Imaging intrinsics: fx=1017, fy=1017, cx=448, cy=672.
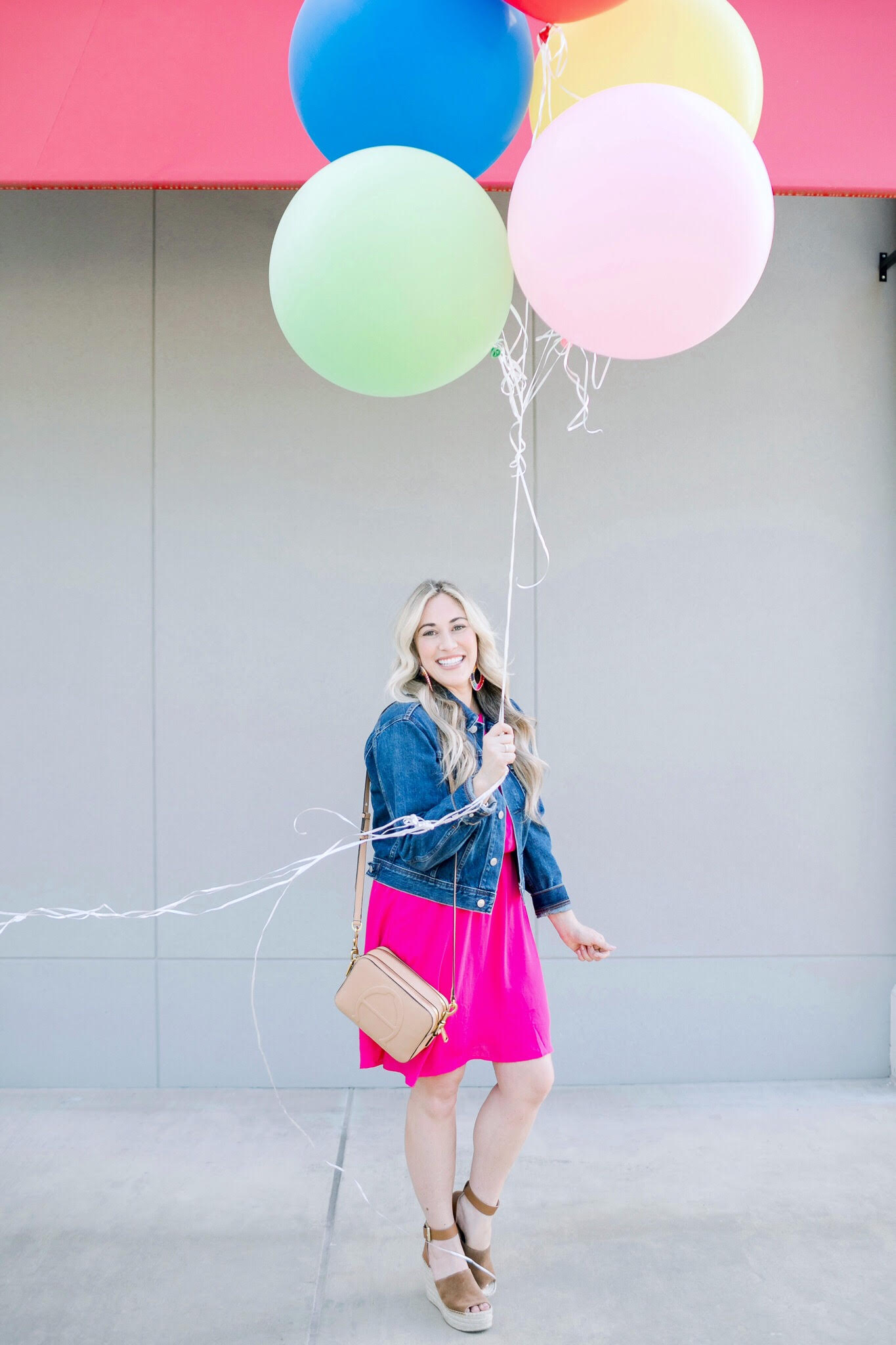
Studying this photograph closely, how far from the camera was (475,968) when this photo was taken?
2.22 m

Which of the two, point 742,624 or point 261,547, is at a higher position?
point 261,547

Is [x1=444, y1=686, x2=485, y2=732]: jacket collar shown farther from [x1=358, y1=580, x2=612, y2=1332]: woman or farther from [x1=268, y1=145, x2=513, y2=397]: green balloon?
[x1=268, y1=145, x2=513, y2=397]: green balloon

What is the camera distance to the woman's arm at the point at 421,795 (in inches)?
83.5

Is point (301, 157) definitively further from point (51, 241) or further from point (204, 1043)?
point (204, 1043)

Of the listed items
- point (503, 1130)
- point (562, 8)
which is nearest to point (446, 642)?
point (503, 1130)

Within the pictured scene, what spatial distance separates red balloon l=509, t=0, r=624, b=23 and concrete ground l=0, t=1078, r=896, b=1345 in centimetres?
256

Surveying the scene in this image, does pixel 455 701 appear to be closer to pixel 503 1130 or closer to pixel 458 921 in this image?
pixel 458 921

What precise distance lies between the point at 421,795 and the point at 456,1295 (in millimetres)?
1074

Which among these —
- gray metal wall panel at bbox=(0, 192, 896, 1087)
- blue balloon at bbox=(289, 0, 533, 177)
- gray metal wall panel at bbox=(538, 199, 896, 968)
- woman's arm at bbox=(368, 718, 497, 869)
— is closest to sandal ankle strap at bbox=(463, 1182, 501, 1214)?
woman's arm at bbox=(368, 718, 497, 869)

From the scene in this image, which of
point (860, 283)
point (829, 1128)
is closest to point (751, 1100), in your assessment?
point (829, 1128)

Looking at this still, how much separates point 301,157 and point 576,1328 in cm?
301

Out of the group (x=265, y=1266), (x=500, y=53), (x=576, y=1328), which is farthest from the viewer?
(x=265, y=1266)

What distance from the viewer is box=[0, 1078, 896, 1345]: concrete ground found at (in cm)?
219

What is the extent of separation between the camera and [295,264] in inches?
69.0
